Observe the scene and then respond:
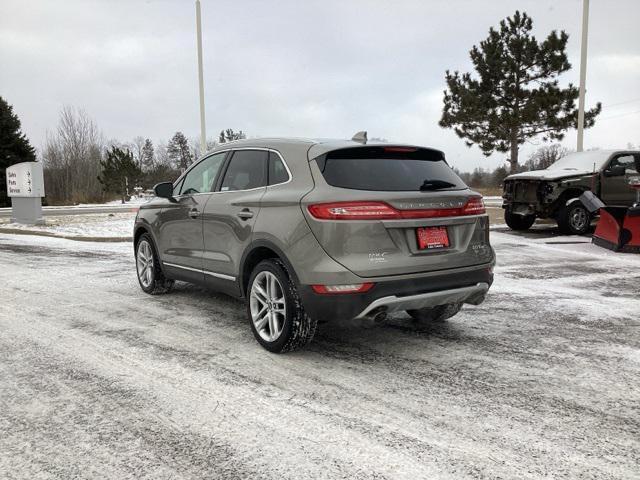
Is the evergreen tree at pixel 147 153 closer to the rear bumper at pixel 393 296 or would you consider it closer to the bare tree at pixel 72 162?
the bare tree at pixel 72 162

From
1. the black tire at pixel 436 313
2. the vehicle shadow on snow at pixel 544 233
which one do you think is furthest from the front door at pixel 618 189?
the black tire at pixel 436 313

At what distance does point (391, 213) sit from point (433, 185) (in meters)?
0.60

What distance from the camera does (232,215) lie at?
4.83m

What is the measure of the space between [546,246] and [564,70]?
A: 81.2 feet

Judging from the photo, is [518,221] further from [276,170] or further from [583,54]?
[276,170]

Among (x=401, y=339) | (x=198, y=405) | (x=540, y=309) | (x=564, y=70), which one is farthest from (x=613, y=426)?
(x=564, y=70)

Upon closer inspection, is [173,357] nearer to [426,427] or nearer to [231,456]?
[231,456]

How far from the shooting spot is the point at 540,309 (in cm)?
586

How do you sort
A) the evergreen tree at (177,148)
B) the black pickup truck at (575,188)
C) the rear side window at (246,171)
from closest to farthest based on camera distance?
the rear side window at (246,171) < the black pickup truck at (575,188) < the evergreen tree at (177,148)

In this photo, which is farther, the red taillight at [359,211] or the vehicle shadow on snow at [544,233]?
the vehicle shadow on snow at [544,233]

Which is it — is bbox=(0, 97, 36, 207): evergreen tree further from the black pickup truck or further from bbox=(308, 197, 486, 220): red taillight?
bbox=(308, 197, 486, 220): red taillight

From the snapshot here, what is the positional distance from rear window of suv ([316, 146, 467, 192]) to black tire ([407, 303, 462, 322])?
1.25 m

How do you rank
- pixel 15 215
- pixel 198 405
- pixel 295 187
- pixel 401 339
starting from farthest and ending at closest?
pixel 15 215
pixel 401 339
pixel 295 187
pixel 198 405

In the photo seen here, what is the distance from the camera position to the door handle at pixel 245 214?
4574 millimetres
